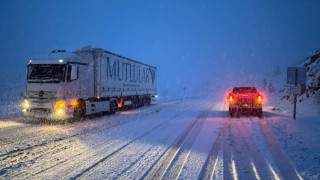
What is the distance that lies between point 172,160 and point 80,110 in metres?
11.7

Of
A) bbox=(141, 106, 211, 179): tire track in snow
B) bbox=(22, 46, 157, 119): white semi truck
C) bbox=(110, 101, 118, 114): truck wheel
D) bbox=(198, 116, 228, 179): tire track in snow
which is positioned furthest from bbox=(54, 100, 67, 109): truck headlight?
bbox=(198, 116, 228, 179): tire track in snow

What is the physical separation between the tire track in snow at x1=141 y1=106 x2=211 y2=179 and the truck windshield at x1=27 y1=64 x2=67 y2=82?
318 inches

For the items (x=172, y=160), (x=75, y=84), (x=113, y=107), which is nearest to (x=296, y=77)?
(x=113, y=107)

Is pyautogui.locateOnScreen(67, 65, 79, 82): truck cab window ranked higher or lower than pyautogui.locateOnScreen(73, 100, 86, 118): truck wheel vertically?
higher

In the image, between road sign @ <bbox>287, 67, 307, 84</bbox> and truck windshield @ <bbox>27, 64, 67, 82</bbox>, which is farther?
road sign @ <bbox>287, 67, 307, 84</bbox>

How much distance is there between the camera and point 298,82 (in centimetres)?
1869

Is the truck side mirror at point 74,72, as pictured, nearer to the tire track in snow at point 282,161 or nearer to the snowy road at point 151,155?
the snowy road at point 151,155

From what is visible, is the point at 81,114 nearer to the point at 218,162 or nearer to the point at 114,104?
the point at 114,104

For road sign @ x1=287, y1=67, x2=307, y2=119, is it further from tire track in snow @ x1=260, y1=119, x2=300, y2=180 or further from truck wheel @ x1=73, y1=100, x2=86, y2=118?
truck wheel @ x1=73, y1=100, x2=86, y2=118

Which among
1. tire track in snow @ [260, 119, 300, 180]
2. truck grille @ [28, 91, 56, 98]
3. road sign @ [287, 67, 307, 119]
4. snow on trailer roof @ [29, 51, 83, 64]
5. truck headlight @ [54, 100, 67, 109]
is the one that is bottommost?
tire track in snow @ [260, 119, 300, 180]

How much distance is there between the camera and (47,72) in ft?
55.5

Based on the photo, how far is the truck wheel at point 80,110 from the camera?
17856mm

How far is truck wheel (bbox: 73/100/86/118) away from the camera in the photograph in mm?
17856

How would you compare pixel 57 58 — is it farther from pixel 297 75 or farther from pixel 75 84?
pixel 297 75
